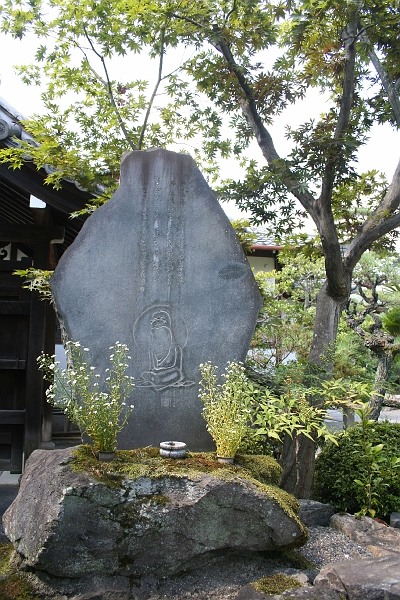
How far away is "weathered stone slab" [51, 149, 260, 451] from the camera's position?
188 inches

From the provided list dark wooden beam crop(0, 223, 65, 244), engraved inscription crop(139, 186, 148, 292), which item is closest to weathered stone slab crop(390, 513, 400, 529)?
engraved inscription crop(139, 186, 148, 292)

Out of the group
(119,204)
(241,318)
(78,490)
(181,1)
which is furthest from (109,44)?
(78,490)

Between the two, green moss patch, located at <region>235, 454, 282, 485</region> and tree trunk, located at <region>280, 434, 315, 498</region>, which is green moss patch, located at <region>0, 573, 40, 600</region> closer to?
green moss patch, located at <region>235, 454, 282, 485</region>

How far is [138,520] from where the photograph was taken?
11.0 feet

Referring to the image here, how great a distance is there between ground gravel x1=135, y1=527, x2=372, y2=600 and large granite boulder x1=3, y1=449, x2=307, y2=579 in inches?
3.7

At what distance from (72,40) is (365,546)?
723 centimetres

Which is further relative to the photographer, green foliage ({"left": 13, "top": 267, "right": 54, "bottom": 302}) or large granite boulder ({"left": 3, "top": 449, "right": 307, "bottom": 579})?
Result: green foliage ({"left": 13, "top": 267, "right": 54, "bottom": 302})

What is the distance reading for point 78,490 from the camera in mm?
3293

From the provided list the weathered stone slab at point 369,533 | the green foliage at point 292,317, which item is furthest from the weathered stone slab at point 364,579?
the green foliage at point 292,317

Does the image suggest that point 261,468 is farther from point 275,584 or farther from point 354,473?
point 354,473

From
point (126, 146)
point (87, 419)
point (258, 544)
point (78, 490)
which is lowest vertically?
point (258, 544)

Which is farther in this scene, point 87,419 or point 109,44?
point 109,44

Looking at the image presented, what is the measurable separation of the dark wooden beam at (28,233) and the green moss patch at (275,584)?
5.00 metres

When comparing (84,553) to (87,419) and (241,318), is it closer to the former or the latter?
(87,419)
